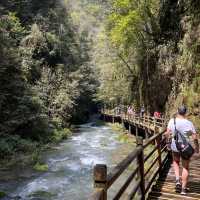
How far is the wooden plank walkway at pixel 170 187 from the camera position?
740cm

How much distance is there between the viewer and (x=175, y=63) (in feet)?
80.3

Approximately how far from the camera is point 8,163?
19.2m

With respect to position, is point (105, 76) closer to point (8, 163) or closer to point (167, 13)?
point (167, 13)

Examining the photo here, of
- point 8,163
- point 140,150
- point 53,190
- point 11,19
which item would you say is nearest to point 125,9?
point 11,19

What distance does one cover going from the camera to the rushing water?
14.3 m

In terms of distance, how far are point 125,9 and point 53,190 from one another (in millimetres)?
21159

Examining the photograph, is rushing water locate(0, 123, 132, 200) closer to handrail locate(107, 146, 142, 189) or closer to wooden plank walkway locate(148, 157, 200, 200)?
wooden plank walkway locate(148, 157, 200, 200)

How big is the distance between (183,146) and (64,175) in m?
11.0

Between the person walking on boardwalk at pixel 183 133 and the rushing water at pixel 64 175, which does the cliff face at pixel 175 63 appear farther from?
the person walking on boardwalk at pixel 183 133

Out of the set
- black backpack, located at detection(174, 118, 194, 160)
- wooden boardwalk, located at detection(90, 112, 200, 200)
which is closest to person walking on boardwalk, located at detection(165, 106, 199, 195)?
black backpack, located at detection(174, 118, 194, 160)

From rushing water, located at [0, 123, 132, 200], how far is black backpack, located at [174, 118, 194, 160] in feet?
23.4

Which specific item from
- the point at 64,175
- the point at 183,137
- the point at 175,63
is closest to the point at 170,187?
the point at 183,137

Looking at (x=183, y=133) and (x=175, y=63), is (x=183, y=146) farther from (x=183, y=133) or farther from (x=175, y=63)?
(x=175, y=63)

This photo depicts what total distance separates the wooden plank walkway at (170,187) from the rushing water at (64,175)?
5.16m
